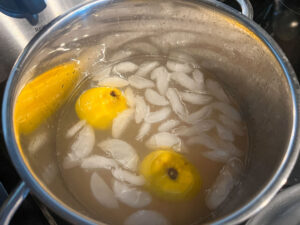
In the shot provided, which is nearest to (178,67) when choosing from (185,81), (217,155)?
(185,81)

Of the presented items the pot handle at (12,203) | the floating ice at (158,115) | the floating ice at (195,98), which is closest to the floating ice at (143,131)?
the floating ice at (158,115)

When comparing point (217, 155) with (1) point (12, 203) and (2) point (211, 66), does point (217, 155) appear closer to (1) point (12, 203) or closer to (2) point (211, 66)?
A: (2) point (211, 66)

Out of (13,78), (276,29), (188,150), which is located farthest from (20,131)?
(276,29)

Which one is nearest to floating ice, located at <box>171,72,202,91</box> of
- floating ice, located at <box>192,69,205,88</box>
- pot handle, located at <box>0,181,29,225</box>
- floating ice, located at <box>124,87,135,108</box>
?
floating ice, located at <box>192,69,205,88</box>

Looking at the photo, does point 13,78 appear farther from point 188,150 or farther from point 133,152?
point 188,150

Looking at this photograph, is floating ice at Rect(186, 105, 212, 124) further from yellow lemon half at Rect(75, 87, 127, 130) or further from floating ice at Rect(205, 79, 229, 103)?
yellow lemon half at Rect(75, 87, 127, 130)
